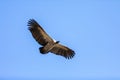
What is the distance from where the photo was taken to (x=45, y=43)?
4681 cm

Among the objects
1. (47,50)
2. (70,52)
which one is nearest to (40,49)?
(47,50)

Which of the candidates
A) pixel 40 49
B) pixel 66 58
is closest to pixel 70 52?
pixel 66 58

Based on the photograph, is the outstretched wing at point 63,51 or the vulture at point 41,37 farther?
the outstretched wing at point 63,51

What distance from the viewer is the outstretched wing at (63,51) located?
158ft

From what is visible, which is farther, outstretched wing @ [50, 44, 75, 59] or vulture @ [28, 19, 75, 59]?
outstretched wing @ [50, 44, 75, 59]

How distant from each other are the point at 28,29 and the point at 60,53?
364cm

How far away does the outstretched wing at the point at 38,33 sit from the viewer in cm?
4659

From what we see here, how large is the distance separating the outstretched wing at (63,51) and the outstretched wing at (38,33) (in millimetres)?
1448

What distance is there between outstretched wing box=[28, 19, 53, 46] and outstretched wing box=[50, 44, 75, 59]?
1.45 meters

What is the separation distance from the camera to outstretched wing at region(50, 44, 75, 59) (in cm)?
4816

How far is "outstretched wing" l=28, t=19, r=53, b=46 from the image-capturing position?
4659 cm

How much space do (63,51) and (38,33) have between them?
9.63ft

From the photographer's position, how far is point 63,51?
48594 mm

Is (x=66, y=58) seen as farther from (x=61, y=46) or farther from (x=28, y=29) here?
(x=28, y=29)
